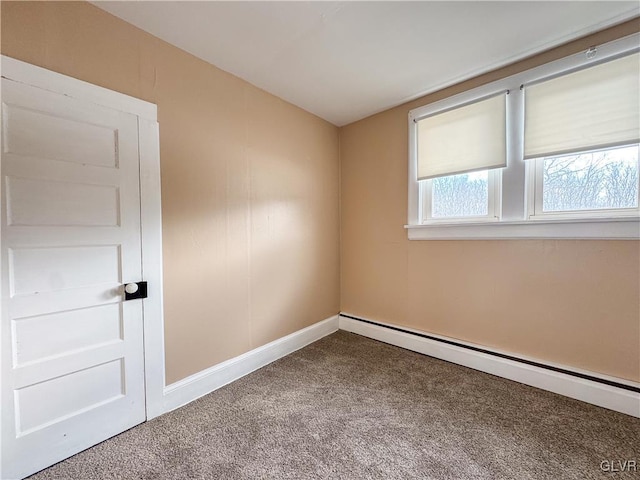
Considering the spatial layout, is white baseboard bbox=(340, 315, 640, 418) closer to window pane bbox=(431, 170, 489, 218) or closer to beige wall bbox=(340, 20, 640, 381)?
beige wall bbox=(340, 20, 640, 381)

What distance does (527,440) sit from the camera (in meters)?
1.45

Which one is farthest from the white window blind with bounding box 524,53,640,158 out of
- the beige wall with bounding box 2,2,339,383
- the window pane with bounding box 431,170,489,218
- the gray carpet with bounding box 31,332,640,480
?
the beige wall with bounding box 2,2,339,383

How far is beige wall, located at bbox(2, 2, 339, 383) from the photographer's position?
1424 millimetres

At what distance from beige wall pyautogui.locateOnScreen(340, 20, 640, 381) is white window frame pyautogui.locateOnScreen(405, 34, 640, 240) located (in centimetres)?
7

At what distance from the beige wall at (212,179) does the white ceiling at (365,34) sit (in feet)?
0.61

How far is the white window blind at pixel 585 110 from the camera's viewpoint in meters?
1.61

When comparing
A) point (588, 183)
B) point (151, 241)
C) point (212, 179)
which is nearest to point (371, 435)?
point (151, 241)

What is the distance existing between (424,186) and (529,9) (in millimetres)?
1339

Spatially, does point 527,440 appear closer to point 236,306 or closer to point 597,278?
point 597,278

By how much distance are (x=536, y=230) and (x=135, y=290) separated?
9.04 ft

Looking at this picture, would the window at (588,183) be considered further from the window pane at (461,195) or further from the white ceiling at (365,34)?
the white ceiling at (365,34)

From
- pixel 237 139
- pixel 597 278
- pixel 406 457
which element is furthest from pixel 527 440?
pixel 237 139

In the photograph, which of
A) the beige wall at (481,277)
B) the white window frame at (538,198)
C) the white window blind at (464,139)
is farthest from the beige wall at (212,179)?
the white window frame at (538,198)

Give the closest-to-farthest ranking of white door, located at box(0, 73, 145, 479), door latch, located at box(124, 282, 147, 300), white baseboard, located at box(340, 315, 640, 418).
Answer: white door, located at box(0, 73, 145, 479), door latch, located at box(124, 282, 147, 300), white baseboard, located at box(340, 315, 640, 418)
